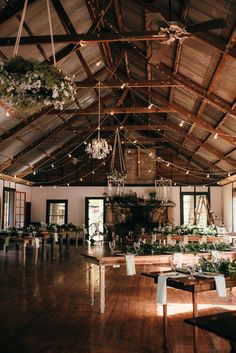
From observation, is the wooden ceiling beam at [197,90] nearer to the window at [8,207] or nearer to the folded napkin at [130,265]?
the folded napkin at [130,265]

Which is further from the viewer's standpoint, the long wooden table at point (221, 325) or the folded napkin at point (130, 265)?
the folded napkin at point (130, 265)

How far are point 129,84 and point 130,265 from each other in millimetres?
6124

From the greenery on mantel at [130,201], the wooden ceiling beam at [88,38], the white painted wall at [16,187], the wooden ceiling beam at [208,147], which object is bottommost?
the greenery on mantel at [130,201]

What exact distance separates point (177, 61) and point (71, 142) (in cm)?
896

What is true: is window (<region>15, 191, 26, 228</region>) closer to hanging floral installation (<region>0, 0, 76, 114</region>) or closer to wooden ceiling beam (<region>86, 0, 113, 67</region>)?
wooden ceiling beam (<region>86, 0, 113, 67</region>)

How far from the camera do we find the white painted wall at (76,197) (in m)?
19.6

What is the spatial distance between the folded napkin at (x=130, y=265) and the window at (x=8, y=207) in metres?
11.6

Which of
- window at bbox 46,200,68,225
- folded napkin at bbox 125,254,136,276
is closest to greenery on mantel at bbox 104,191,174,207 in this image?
window at bbox 46,200,68,225

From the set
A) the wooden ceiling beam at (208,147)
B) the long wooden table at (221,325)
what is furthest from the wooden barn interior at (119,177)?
the wooden ceiling beam at (208,147)

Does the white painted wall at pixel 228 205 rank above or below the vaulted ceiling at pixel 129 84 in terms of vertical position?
below

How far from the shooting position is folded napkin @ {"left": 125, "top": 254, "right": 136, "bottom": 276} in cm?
606

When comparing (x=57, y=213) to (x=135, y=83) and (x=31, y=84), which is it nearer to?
(x=135, y=83)

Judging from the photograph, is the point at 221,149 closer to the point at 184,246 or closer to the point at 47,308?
the point at 184,246

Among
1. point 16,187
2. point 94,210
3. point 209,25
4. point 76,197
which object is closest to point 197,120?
point 209,25
